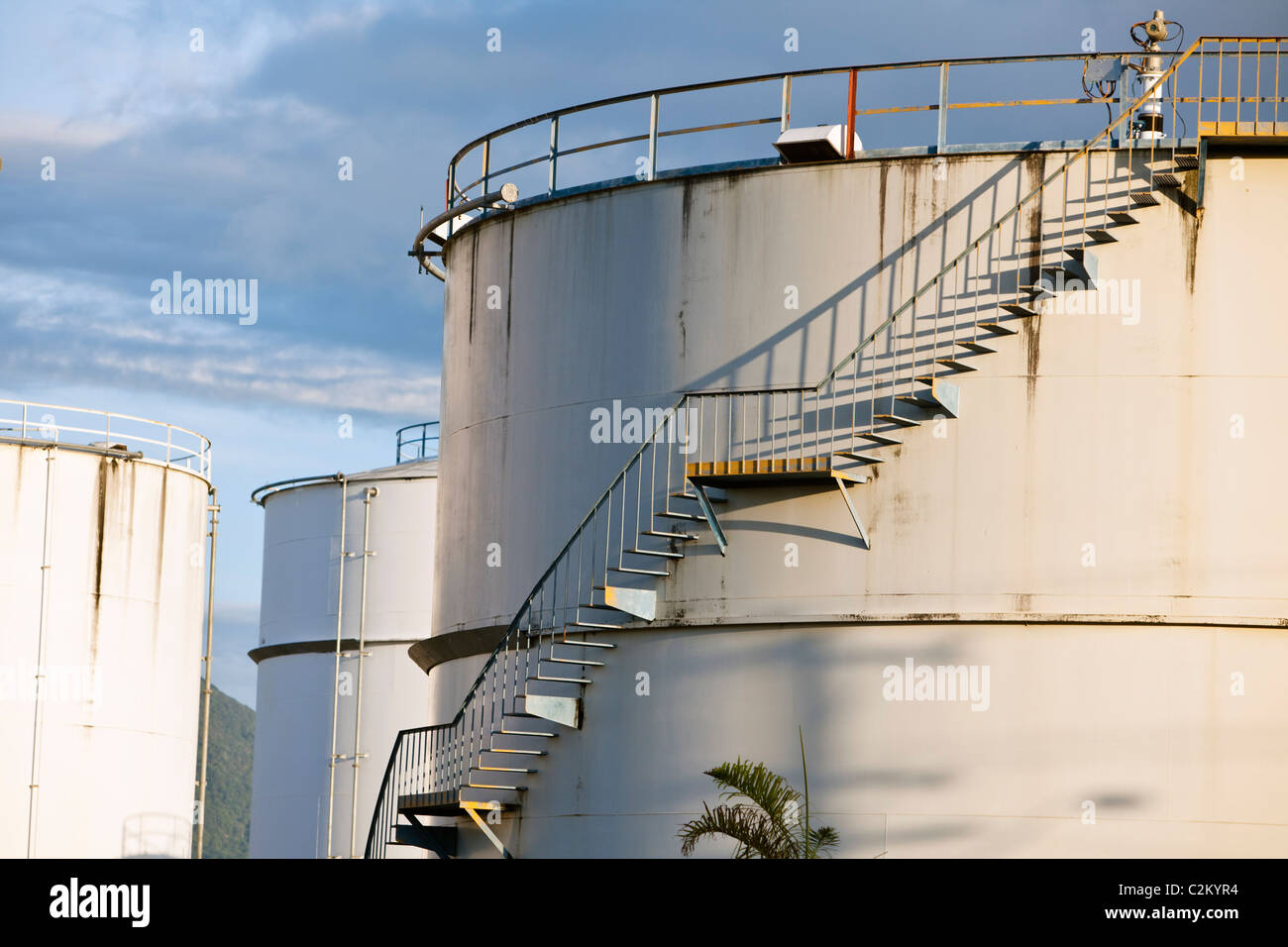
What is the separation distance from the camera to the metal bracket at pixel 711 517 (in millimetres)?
18906

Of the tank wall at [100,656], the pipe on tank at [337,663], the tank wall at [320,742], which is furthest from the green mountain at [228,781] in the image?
the tank wall at [100,656]

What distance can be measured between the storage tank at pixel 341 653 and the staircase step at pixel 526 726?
46.0 feet

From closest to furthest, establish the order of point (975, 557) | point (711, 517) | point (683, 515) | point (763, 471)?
point (975, 557)
point (763, 471)
point (711, 517)
point (683, 515)

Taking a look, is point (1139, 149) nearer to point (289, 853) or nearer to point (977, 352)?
point (977, 352)

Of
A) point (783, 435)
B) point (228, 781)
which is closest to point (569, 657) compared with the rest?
point (783, 435)

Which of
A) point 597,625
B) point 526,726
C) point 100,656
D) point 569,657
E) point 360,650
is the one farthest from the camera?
point 360,650

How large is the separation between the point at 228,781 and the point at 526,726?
127918 millimetres

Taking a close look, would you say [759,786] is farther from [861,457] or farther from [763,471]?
[861,457]

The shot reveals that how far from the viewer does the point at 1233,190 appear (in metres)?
18.4

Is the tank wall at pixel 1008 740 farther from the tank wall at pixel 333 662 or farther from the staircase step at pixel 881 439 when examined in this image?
the tank wall at pixel 333 662

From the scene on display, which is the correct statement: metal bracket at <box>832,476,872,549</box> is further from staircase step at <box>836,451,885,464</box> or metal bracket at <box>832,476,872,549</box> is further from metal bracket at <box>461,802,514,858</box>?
metal bracket at <box>461,802,514,858</box>

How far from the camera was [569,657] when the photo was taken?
19.8m

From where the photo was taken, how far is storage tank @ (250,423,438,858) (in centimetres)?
3397
